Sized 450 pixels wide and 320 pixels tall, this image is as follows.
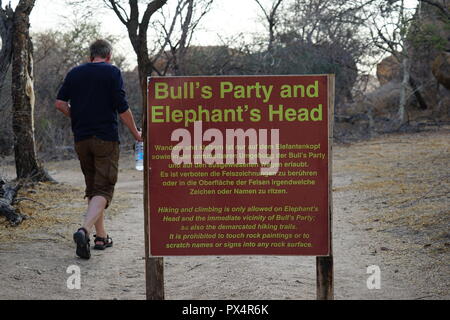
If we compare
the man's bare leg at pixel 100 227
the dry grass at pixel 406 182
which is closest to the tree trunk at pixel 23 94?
the man's bare leg at pixel 100 227

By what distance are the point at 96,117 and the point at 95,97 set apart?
0.17 meters

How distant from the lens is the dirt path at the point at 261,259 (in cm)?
546

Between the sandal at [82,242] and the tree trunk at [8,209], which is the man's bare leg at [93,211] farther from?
the tree trunk at [8,209]

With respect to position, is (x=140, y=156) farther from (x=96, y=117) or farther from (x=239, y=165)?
(x=239, y=165)

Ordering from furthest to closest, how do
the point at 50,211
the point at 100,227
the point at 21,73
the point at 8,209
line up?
the point at 21,73 → the point at 50,211 → the point at 8,209 → the point at 100,227

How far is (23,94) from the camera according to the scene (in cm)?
1168

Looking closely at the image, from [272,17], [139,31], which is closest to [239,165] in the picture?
[139,31]

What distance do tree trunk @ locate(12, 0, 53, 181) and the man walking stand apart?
5.29 metres

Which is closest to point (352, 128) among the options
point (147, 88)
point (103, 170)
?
point (103, 170)

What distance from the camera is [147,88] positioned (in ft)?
14.6

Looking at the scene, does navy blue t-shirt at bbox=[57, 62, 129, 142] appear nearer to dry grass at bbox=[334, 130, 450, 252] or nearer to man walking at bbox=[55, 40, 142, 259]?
man walking at bbox=[55, 40, 142, 259]

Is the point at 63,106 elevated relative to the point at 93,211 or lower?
elevated

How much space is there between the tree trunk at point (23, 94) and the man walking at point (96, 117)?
5292 mm

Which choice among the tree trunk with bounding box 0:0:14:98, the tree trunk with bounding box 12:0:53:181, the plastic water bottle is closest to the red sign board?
the plastic water bottle
